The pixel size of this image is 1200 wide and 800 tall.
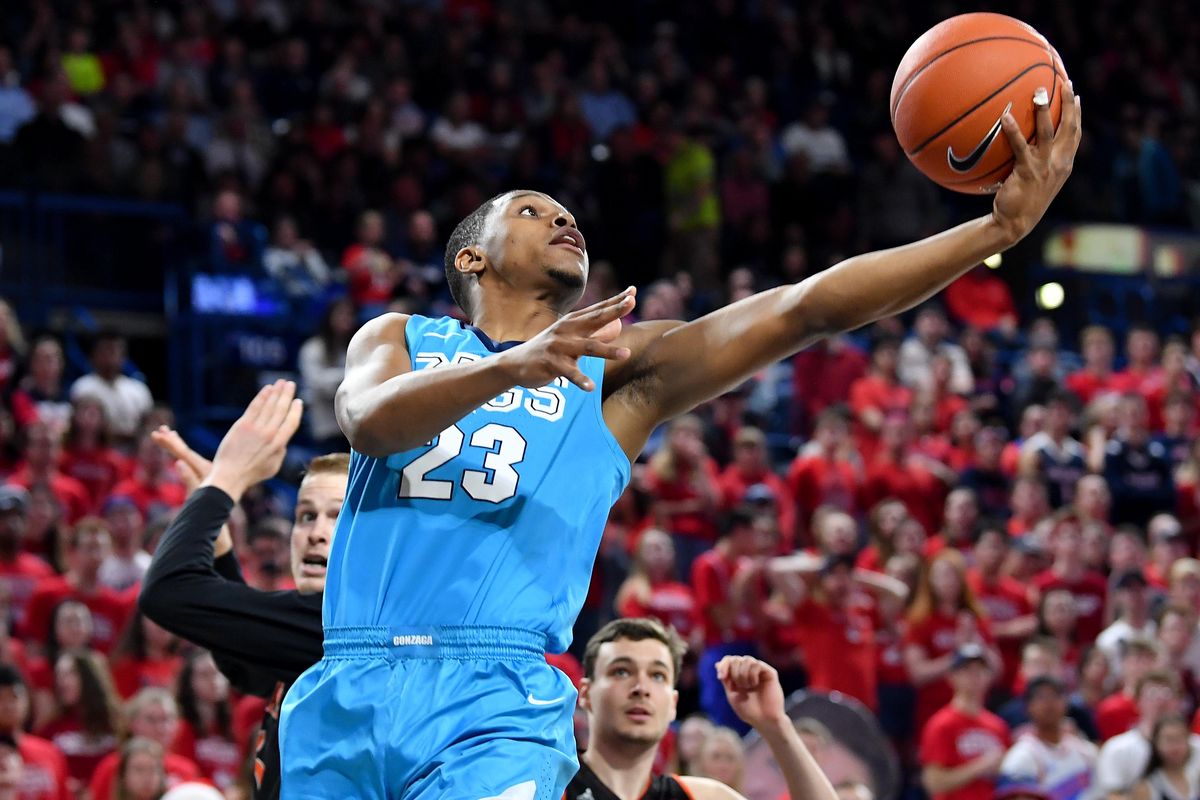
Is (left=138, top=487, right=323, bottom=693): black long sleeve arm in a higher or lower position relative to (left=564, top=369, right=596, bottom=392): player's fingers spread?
lower

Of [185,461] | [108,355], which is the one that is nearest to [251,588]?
[185,461]

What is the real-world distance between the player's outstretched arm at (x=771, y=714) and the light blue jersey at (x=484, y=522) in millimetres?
789

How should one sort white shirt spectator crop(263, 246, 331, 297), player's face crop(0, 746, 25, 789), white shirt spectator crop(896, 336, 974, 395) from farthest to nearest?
1. white shirt spectator crop(896, 336, 974, 395)
2. white shirt spectator crop(263, 246, 331, 297)
3. player's face crop(0, 746, 25, 789)

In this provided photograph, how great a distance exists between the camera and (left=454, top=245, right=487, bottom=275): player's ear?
3.99 metres

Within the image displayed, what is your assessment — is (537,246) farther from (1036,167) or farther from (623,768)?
(623,768)

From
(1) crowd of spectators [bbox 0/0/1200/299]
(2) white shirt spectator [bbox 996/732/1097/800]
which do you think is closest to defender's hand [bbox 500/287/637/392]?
(2) white shirt spectator [bbox 996/732/1097/800]

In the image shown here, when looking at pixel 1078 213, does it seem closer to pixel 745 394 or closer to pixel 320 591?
pixel 745 394

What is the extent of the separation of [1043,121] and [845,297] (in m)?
0.53

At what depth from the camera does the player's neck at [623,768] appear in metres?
5.06

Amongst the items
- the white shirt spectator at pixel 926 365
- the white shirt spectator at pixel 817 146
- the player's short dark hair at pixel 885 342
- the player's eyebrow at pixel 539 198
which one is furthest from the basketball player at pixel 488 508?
the white shirt spectator at pixel 817 146

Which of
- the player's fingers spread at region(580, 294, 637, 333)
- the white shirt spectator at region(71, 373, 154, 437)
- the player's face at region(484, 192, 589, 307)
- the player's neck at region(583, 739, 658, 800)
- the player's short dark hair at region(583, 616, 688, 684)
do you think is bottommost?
the player's neck at region(583, 739, 658, 800)

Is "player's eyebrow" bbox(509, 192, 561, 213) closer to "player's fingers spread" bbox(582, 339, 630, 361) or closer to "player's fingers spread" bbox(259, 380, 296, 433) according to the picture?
"player's fingers spread" bbox(582, 339, 630, 361)

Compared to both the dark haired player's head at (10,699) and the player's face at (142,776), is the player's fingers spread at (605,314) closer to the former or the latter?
the player's face at (142,776)

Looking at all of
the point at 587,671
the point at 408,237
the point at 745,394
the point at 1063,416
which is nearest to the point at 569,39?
the point at 408,237
